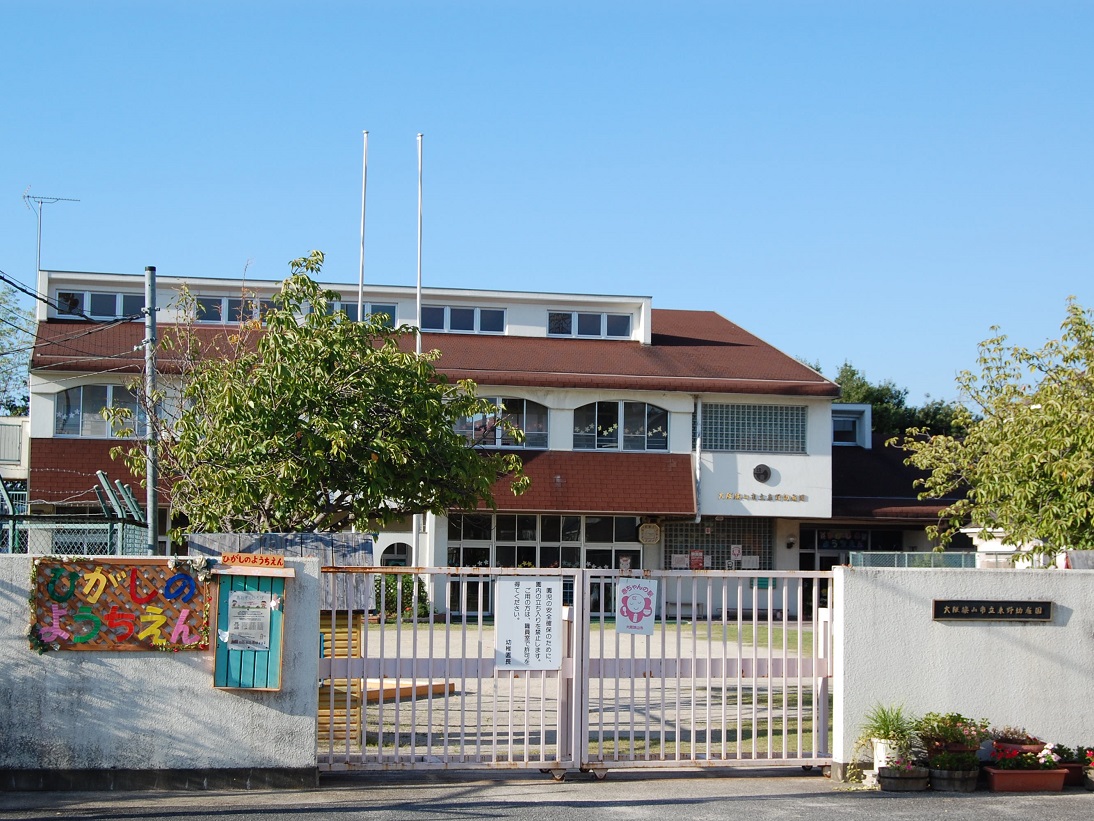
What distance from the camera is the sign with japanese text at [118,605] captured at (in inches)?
388

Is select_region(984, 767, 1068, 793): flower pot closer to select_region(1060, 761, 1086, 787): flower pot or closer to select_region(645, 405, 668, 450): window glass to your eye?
select_region(1060, 761, 1086, 787): flower pot

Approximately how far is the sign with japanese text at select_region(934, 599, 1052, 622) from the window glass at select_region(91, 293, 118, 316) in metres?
29.2

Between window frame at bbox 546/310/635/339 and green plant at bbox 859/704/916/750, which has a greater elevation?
window frame at bbox 546/310/635/339

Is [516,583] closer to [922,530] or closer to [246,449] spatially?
[246,449]

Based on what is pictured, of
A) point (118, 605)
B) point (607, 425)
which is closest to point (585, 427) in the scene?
point (607, 425)

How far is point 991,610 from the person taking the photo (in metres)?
10.7

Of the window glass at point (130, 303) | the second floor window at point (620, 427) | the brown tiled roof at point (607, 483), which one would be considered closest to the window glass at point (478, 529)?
the brown tiled roof at point (607, 483)

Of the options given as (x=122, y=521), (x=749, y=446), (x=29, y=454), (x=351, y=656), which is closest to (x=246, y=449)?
(x=122, y=521)

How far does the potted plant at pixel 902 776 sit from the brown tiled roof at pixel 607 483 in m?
22.3

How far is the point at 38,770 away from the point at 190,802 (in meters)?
1.38

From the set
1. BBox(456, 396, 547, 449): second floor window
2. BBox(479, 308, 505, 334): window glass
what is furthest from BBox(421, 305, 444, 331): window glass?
BBox(456, 396, 547, 449): second floor window

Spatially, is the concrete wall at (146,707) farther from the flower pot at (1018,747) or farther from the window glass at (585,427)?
the window glass at (585,427)

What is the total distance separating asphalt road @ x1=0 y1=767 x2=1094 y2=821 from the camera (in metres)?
9.05

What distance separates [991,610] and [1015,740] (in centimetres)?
115
